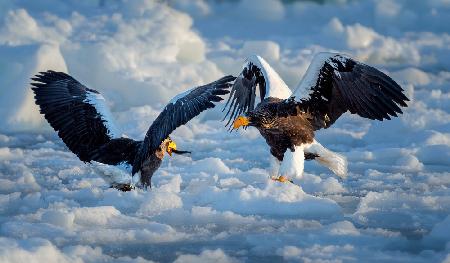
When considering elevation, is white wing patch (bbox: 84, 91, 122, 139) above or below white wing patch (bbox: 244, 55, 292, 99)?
below

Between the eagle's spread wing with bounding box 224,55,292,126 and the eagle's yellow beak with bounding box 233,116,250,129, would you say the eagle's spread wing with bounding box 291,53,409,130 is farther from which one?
the eagle's spread wing with bounding box 224,55,292,126

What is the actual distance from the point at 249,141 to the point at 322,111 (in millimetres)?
3628

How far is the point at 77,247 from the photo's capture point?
20.1 ft

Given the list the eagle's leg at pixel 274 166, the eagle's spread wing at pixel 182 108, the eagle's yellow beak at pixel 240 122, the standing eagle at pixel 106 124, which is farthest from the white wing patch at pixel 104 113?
the eagle's leg at pixel 274 166

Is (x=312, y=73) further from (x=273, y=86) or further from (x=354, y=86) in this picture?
(x=273, y=86)

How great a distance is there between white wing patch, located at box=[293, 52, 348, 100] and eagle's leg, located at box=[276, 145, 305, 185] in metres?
0.51

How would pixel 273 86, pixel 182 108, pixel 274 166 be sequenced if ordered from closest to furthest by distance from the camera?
pixel 182 108 → pixel 274 166 → pixel 273 86

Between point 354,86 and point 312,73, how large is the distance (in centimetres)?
39

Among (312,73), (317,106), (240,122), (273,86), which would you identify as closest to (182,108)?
(240,122)

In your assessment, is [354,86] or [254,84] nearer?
[354,86]

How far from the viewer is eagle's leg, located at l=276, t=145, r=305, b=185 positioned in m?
7.80

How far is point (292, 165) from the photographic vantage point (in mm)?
7824

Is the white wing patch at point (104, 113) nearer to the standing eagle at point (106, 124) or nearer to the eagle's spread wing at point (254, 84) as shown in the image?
the standing eagle at point (106, 124)

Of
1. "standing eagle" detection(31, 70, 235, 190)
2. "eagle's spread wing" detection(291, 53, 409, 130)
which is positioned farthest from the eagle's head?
"eagle's spread wing" detection(291, 53, 409, 130)
